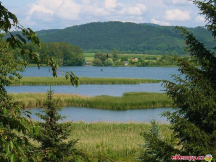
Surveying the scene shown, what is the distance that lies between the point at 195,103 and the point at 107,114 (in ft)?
93.7

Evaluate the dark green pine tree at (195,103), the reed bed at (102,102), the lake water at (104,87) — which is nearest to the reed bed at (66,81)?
the lake water at (104,87)

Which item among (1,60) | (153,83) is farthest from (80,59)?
(1,60)

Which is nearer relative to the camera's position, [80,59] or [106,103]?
[106,103]

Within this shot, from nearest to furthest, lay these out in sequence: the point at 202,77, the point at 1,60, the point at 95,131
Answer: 1. the point at 202,77
2. the point at 1,60
3. the point at 95,131

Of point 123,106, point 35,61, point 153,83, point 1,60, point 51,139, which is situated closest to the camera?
A: point 35,61

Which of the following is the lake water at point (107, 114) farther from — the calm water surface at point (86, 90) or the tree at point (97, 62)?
the tree at point (97, 62)

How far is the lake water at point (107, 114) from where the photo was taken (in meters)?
33.1

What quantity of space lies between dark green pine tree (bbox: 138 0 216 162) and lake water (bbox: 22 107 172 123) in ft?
79.2

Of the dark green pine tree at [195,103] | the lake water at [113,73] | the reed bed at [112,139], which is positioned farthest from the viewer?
the lake water at [113,73]

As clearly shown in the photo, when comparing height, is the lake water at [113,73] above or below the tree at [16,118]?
below

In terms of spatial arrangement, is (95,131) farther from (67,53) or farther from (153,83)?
(67,53)

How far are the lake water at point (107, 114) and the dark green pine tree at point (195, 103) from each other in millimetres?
24129

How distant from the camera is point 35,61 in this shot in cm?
353

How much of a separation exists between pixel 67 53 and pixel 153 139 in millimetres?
136342
